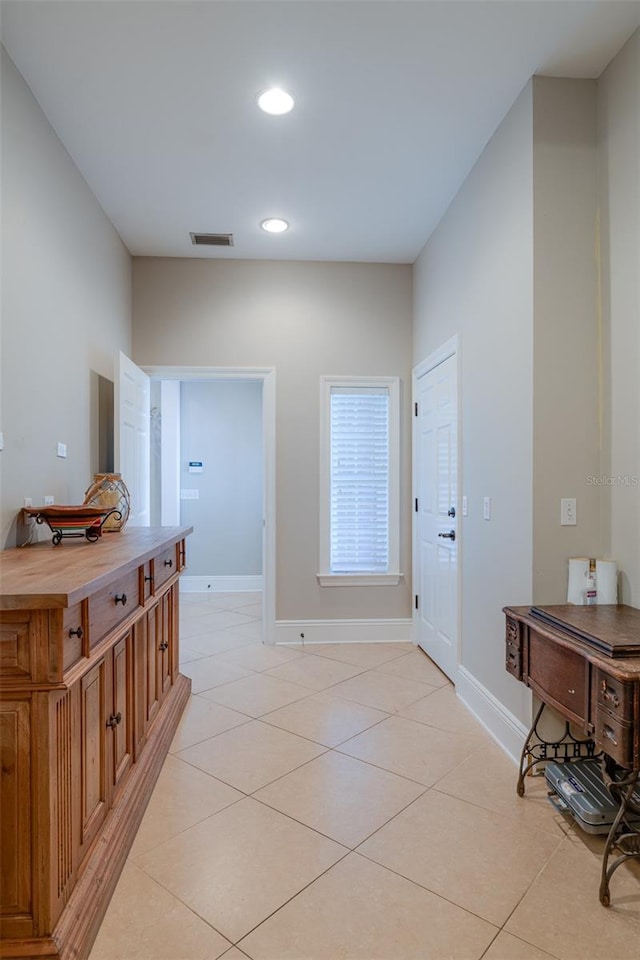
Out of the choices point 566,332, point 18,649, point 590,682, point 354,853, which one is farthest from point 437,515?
point 18,649

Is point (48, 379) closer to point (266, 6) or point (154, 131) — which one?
point (154, 131)

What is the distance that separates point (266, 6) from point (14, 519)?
7.06 ft

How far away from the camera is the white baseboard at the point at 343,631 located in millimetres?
4172

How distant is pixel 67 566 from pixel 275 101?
7.19 ft

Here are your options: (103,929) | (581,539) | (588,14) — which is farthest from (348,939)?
(588,14)

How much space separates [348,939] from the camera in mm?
1466

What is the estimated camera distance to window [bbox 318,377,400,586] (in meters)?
4.23

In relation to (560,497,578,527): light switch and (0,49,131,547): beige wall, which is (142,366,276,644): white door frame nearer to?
(0,49,131,547): beige wall

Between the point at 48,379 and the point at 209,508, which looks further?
the point at 209,508

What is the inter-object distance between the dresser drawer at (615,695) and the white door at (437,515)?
1552 mm

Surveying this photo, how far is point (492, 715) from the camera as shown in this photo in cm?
266

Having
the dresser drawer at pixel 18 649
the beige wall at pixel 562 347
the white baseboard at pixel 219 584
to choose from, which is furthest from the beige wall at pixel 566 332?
the white baseboard at pixel 219 584

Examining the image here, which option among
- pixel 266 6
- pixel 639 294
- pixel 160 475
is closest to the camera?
pixel 266 6

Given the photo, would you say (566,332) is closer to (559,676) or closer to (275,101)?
(559,676)
